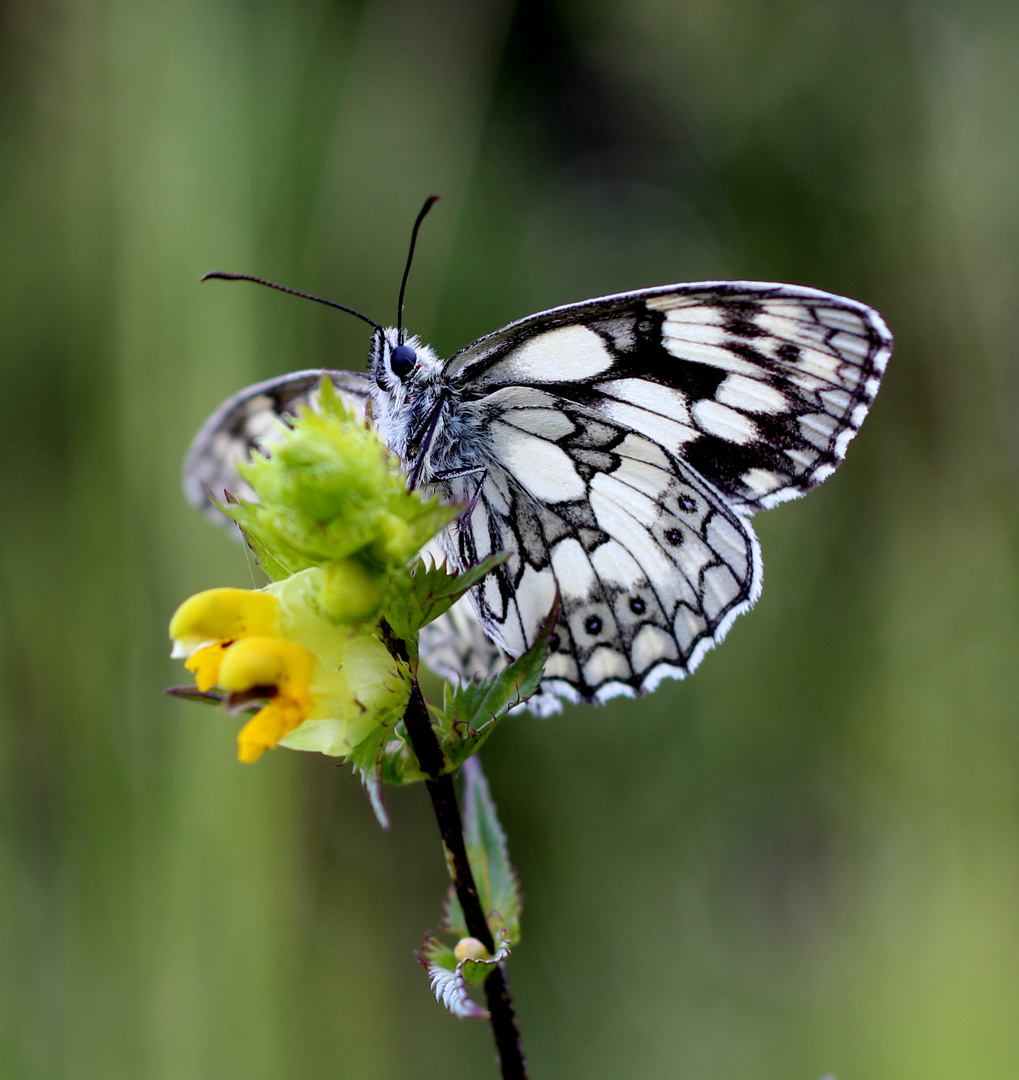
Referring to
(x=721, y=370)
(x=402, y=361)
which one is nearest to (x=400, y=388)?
(x=402, y=361)

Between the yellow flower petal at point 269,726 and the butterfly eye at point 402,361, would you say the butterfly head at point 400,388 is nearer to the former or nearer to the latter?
the butterfly eye at point 402,361

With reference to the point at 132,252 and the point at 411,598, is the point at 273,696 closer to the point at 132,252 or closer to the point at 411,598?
the point at 411,598

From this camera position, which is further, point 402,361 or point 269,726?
point 402,361

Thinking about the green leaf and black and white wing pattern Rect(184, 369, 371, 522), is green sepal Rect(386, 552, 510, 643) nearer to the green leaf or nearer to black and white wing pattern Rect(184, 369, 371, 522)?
the green leaf

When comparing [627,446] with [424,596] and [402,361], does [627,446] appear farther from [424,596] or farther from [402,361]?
[424,596]

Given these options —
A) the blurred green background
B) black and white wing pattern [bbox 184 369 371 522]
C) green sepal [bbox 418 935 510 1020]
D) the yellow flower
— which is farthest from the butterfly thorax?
the blurred green background

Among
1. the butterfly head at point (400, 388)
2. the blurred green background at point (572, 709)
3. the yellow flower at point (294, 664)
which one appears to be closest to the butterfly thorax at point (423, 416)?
the butterfly head at point (400, 388)
